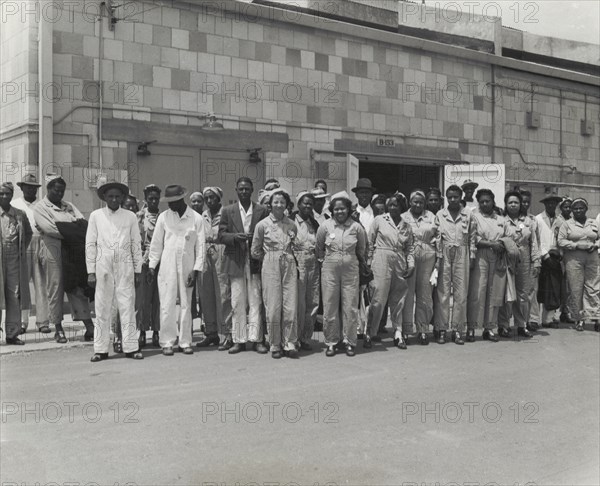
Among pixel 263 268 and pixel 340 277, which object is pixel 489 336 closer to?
pixel 340 277

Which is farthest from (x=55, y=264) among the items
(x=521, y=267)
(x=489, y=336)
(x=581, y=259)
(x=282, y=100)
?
(x=581, y=259)

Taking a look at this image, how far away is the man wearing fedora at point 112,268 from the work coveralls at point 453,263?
3662 mm

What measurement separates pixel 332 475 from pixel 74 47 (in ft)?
30.2

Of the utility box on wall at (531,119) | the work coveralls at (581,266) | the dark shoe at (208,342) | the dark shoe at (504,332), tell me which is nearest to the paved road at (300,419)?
the dark shoe at (208,342)

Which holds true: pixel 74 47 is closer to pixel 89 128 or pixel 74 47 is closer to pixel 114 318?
pixel 89 128

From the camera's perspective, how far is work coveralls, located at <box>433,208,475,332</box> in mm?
8336

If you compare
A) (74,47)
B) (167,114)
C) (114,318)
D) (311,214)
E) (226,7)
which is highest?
(226,7)

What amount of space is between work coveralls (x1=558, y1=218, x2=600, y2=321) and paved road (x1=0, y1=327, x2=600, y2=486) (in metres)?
2.21

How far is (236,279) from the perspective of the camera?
7.69 m

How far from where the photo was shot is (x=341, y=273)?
759cm

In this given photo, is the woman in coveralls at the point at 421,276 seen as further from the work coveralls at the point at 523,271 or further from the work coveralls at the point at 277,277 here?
the work coveralls at the point at 277,277

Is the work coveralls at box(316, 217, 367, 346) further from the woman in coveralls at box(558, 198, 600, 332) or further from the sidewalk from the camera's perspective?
the woman in coveralls at box(558, 198, 600, 332)

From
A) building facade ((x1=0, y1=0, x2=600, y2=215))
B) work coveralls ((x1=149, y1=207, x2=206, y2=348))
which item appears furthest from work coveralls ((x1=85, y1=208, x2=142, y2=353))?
building facade ((x1=0, y1=0, x2=600, y2=215))

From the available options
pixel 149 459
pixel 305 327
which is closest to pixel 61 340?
pixel 305 327
